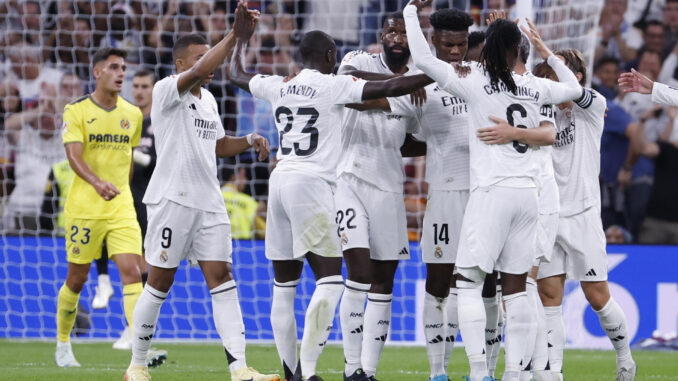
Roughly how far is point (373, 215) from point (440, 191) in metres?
0.49

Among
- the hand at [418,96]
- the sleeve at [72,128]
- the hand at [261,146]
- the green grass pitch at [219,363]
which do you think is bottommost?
the green grass pitch at [219,363]

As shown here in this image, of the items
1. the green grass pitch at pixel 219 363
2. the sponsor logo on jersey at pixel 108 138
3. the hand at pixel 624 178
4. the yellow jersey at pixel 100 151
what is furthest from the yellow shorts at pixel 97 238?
the hand at pixel 624 178

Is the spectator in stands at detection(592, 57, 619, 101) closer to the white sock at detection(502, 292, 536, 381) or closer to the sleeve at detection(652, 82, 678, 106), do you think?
the sleeve at detection(652, 82, 678, 106)

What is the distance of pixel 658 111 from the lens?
45.9ft

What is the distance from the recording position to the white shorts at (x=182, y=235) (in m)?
7.07

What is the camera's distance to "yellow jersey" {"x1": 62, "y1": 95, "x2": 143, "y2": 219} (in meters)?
9.12

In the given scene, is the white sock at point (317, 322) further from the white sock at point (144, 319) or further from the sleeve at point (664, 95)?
the sleeve at point (664, 95)

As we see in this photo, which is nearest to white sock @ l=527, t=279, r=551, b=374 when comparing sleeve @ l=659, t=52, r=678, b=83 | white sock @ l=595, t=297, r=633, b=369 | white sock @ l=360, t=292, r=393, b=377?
white sock @ l=595, t=297, r=633, b=369

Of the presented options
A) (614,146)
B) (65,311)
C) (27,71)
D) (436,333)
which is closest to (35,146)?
(27,71)

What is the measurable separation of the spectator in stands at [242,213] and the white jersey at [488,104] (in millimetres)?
6303

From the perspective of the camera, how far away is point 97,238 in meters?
9.16

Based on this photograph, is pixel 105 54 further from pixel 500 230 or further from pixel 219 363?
pixel 500 230

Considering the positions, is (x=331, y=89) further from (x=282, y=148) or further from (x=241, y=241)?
(x=241, y=241)

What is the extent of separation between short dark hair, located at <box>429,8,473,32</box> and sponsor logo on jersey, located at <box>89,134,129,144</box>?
3501 mm
